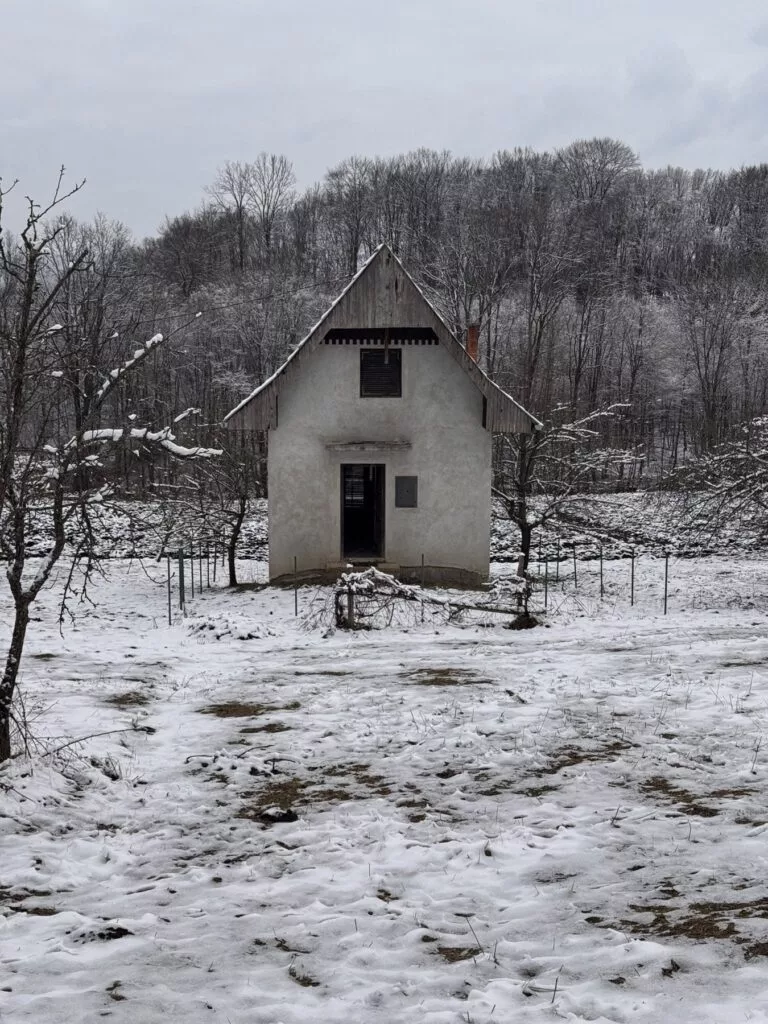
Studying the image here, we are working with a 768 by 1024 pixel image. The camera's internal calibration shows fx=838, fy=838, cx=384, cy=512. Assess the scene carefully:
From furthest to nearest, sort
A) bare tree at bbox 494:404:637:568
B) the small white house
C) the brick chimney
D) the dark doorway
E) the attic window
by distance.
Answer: bare tree at bbox 494:404:637:568, the brick chimney, the dark doorway, the attic window, the small white house

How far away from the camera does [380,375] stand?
68.9 ft

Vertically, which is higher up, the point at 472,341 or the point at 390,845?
the point at 472,341

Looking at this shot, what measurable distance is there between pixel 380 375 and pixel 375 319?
1.48 metres

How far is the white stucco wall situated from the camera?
20.8m

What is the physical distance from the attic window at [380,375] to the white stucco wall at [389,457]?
0.17m

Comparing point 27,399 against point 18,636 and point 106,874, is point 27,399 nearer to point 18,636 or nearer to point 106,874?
point 18,636

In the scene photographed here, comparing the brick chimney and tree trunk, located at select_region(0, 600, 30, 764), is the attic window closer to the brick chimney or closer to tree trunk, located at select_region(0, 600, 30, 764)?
the brick chimney

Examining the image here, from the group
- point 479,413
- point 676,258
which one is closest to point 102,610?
point 479,413

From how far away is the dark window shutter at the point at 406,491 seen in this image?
69.1 feet

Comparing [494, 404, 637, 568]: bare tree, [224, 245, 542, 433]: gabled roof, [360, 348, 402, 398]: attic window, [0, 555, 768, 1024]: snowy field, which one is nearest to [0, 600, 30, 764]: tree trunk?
[0, 555, 768, 1024]: snowy field

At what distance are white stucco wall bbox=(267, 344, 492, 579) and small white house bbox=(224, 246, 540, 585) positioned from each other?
2 cm

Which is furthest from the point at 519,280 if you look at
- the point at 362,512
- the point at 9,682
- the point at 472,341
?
the point at 9,682

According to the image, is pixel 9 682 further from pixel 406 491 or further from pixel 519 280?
pixel 519 280

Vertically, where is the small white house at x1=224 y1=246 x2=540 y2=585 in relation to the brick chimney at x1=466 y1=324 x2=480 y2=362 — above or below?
below
